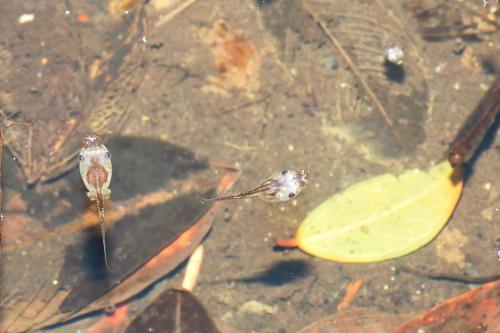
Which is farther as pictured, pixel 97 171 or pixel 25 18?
pixel 25 18

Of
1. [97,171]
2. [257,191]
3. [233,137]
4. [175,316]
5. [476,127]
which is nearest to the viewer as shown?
[97,171]

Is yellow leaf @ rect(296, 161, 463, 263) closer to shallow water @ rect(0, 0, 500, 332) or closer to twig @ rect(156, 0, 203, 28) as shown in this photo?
shallow water @ rect(0, 0, 500, 332)

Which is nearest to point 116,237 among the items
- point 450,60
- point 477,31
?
point 450,60

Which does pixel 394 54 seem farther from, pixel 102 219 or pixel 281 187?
pixel 102 219

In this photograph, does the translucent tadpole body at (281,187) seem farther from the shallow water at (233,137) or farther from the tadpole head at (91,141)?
the tadpole head at (91,141)

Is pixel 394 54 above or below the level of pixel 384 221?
above

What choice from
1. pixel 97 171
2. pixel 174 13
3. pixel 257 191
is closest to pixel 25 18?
pixel 174 13

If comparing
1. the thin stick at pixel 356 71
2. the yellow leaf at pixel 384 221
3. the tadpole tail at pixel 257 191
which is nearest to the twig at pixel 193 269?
the tadpole tail at pixel 257 191

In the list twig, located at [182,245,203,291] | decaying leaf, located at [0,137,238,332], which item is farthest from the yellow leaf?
decaying leaf, located at [0,137,238,332]
